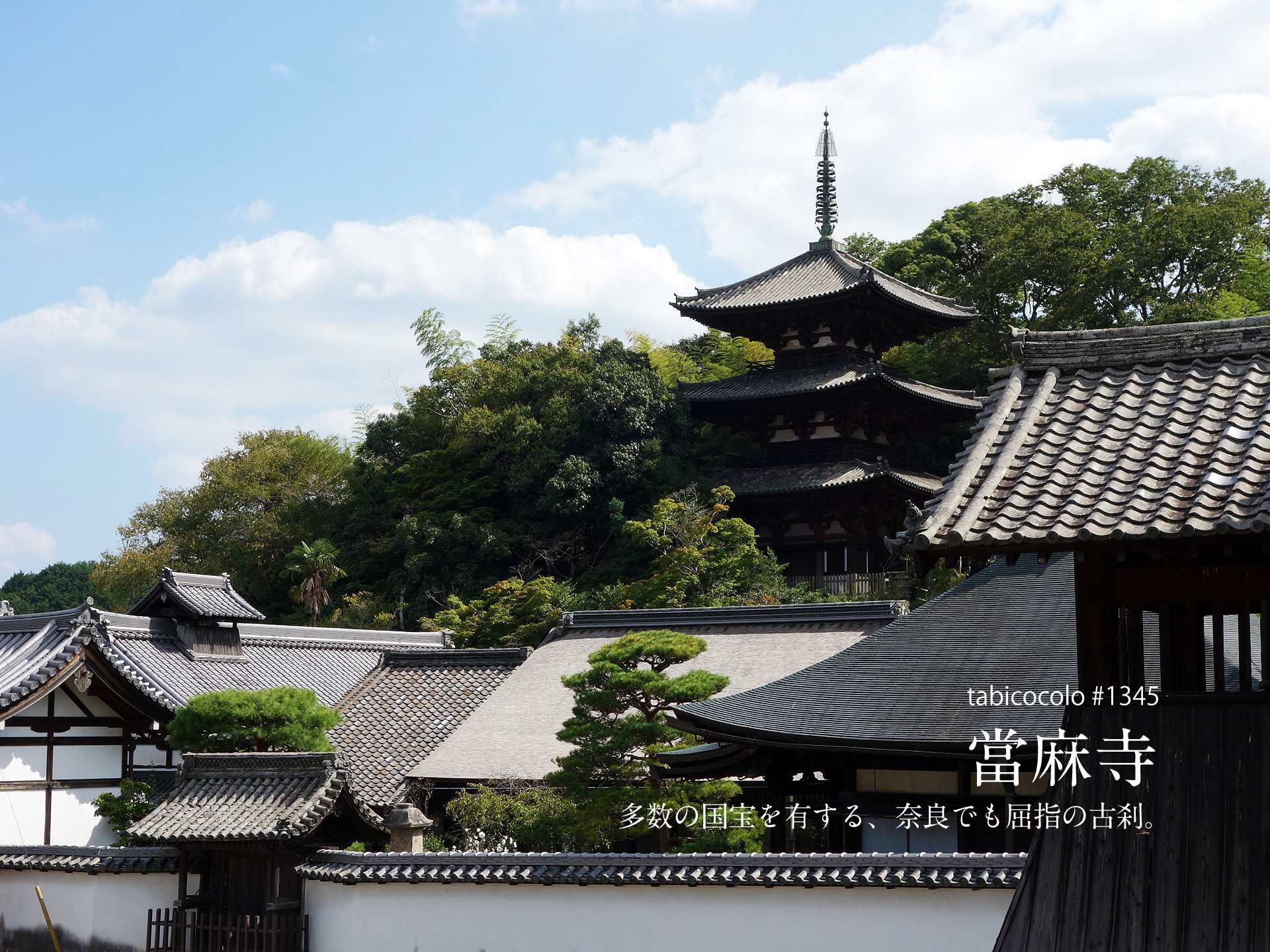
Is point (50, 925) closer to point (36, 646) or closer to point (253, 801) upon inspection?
point (253, 801)

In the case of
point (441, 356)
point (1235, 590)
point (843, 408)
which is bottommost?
point (1235, 590)

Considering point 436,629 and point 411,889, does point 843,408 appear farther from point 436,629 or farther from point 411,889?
point 411,889

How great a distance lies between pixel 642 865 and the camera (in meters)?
10.7

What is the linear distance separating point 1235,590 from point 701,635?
16.7 meters

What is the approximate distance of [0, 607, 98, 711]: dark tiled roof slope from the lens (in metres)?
17.3

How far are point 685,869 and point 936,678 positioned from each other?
3475 millimetres

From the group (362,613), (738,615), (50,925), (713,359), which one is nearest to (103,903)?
(50,925)

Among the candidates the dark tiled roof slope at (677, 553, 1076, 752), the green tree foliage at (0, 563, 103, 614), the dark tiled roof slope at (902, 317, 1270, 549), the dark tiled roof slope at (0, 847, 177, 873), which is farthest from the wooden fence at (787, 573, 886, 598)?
the green tree foliage at (0, 563, 103, 614)

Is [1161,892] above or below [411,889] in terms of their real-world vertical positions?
above

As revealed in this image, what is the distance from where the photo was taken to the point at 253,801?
1323 centimetres

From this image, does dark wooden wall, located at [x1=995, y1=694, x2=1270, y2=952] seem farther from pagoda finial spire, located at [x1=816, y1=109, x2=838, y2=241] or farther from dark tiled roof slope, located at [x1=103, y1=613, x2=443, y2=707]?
pagoda finial spire, located at [x1=816, y1=109, x2=838, y2=241]

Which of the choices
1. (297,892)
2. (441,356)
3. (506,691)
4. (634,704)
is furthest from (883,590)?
(441,356)

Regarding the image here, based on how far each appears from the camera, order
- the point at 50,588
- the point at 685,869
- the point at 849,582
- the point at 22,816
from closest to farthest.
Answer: the point at 685,869, the point at 22,816, the point at 849,582, the point at 50,588

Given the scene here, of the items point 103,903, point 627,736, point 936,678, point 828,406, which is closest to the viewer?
point 936,678
